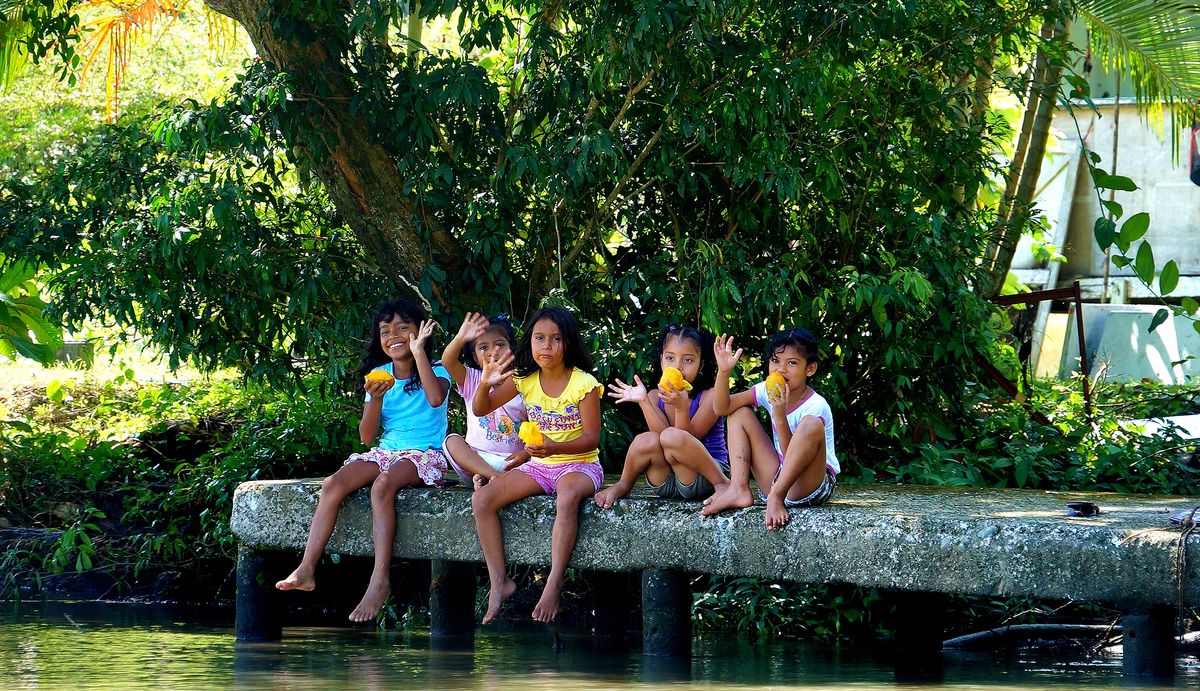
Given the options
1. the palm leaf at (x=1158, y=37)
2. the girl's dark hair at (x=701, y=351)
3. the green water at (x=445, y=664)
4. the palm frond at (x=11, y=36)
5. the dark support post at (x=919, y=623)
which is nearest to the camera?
the green water at (x=445, y=664)

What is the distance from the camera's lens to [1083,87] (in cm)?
695

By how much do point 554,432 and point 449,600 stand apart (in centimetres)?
132

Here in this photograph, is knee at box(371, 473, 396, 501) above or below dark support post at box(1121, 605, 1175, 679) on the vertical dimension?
above

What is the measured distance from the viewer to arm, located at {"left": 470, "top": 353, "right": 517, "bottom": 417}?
5.95 metres

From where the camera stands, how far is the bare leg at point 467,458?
6148 millimetres

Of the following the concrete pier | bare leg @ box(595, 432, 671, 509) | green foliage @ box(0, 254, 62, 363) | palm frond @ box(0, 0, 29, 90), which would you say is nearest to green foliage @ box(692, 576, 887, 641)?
the concrete pier

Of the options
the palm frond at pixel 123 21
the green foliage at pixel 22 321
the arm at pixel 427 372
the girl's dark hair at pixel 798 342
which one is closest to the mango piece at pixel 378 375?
the arm at pixel 427 372

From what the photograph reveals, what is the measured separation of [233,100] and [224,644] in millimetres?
2628

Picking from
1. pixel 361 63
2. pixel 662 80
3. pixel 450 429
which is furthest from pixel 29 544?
pixel 662 80

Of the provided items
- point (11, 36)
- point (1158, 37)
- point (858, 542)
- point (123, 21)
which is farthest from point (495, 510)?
point (123, 21)

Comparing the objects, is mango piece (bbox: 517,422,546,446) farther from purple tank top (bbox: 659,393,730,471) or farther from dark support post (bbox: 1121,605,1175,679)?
dark support post (bbox: 1121,605,1175,679)

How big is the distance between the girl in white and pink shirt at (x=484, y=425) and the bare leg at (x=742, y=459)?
1021mm

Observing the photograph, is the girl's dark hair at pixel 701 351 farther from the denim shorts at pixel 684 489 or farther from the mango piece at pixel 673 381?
the denim shorts at pixel 684 489

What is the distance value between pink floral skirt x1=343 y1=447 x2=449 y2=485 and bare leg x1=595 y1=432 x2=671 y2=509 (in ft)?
3.16
